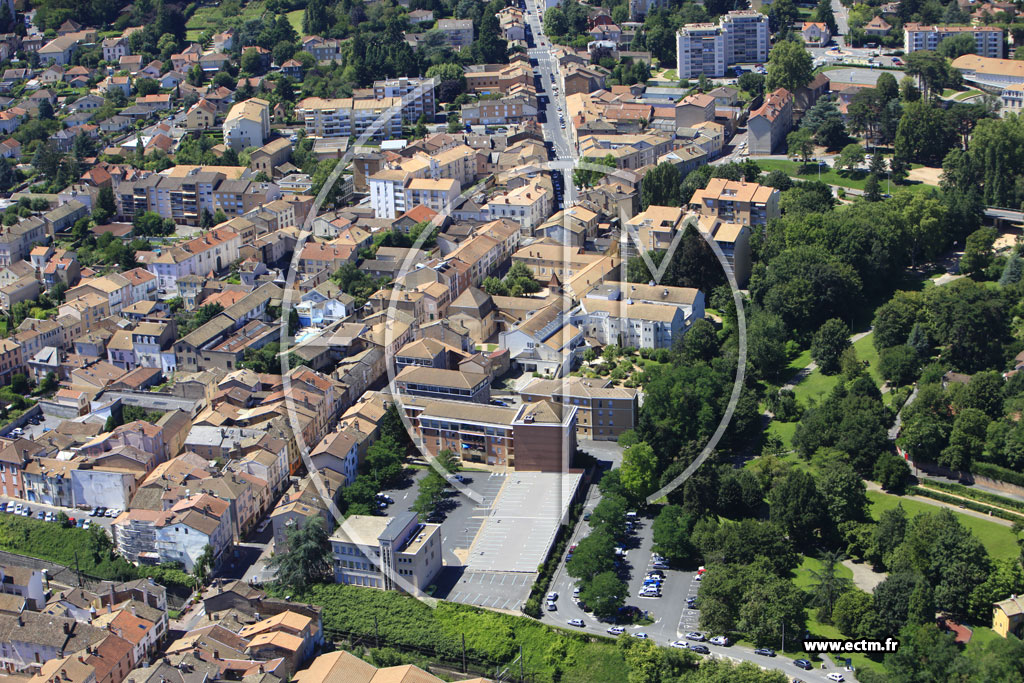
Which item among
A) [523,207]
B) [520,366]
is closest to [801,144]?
[523,207]

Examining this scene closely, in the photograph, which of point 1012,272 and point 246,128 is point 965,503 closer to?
point 1012,272

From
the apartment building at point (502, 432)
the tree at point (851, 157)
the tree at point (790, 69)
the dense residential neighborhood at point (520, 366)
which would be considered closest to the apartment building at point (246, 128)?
the dense residential neighborhood at point (520, 366)

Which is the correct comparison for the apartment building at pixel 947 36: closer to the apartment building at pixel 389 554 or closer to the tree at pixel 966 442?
the tree at pixel 966 442

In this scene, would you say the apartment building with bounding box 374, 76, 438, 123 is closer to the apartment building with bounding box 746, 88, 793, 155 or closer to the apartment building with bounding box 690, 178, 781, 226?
the apartment building with bounding box 746, 88, 793, 155

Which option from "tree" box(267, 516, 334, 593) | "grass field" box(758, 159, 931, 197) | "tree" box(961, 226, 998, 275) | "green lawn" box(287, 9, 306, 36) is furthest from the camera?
"green lawn" box(287, 9, 306, 36)

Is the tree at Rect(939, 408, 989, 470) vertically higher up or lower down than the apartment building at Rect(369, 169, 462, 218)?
lower down

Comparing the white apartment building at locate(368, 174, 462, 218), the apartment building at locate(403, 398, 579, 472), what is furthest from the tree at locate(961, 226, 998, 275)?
the white apartment building at locate(368, 174, 462, 218)

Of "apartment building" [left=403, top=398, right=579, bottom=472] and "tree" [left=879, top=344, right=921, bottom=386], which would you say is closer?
"apartment building" [left=403, top=398, right=579, bottom=472]
